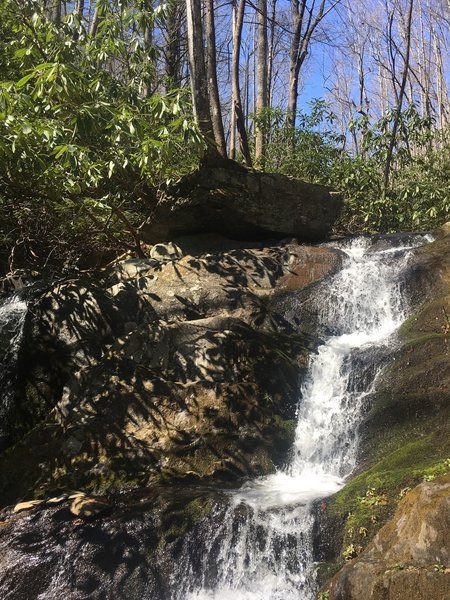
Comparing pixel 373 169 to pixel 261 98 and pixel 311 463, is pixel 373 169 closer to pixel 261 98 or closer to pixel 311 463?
pixel 261 98

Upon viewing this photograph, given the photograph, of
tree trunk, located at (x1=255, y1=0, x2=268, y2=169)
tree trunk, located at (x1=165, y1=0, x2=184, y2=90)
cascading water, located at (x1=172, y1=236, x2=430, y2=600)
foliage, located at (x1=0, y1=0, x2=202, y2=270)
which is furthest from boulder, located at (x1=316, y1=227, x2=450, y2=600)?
tree trunk, located at (x1=165, y1=0, x2=184, y2=90)

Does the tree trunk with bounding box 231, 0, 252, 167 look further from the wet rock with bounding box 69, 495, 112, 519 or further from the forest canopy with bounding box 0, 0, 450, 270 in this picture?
the wet rock with bounding box 69, 495, 112, 519

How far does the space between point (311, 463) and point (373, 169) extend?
27.4ft

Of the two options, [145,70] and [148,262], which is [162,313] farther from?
[145,70]

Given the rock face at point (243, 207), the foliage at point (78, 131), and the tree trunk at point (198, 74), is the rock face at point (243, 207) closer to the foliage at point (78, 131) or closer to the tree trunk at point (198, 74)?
the foliage at point (78, 131)

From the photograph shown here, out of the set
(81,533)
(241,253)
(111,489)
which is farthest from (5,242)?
(81,533)

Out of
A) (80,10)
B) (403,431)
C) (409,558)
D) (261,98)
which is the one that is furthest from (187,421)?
(261,98)

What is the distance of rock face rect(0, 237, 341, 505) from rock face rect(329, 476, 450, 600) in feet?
8.88

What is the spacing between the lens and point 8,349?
8.44 metres

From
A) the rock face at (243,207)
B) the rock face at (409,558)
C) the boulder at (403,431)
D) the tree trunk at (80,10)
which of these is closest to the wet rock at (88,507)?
the boulder at (403,431)

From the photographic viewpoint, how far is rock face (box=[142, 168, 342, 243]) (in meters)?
9.75

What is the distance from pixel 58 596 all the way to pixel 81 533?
0.60m

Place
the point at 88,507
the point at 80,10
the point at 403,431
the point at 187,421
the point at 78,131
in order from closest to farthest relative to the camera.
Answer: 1. the point at 88,507
2. the point at 403,431
3. the point at 78,131
4. the point at 187,421
5. the point at 80,10

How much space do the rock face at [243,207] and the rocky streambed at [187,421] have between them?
30 centimetres
